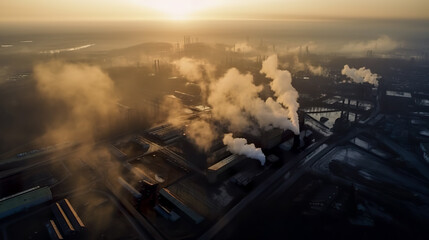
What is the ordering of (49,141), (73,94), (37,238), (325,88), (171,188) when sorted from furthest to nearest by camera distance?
(325,88)
(73,94)
(49,141)
(171,188)
(37,238)

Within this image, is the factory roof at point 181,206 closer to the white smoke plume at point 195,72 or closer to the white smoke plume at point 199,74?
the white smoke plume at point 199,74

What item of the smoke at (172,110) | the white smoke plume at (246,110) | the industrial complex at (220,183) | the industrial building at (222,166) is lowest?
the industrial complex at (220,183)

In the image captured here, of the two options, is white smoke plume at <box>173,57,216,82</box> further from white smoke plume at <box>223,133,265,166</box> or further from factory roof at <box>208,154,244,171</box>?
factory roof at <box>208,154,244,171</box>

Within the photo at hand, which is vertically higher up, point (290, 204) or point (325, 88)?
point (325, 88)

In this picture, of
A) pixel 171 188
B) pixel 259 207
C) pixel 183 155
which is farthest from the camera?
pixel 183 155

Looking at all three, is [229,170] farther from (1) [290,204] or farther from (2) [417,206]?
(2) [417,206]

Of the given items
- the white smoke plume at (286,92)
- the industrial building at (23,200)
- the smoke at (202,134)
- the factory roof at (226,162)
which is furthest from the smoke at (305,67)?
the industrial building at (23,200)

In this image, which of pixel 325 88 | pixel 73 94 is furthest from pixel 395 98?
pixel 73 94
